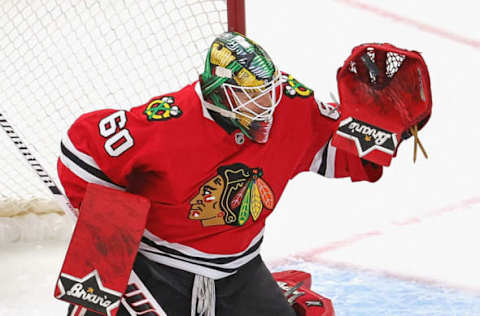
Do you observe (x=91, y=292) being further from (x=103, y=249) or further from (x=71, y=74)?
(x=71, y=74)

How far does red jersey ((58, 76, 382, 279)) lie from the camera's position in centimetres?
183

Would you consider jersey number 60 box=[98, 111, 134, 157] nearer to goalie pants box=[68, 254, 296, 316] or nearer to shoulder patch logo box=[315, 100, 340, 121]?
goalie pants box=[68, 254, 296, 316]

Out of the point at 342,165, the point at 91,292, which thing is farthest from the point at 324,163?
the point at 91,292

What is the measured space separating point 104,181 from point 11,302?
1.06 m

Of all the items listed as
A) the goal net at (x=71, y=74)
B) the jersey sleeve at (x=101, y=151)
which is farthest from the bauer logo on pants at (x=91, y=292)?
the goal net at (x=71, y=74)

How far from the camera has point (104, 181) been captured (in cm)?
185

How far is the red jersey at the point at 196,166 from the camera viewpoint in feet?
6.00

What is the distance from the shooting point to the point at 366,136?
77.1 inches

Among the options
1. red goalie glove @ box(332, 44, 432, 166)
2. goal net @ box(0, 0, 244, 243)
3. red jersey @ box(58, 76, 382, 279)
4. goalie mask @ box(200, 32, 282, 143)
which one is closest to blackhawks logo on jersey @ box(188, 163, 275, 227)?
red jersey @ box(58, 76, 382, 279)

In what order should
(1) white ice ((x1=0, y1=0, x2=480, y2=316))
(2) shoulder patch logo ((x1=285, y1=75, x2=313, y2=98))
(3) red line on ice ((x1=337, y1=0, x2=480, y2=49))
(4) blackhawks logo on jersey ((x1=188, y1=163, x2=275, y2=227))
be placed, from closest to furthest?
(4) blackhawks logo on jersey ((x1=188, y1=163, x2=275, y2=227))
(2) shoulder patch logo ((x1=285, y1=75, x2=313, y2=98))
(1) white ice ((x1=0, y1=0, x2=480, y2=316))
(3) red line on ice ((x1=337, y1=0, x2=480, y2=49))

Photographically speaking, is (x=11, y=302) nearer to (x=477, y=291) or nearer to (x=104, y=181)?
(x=104, y=181)

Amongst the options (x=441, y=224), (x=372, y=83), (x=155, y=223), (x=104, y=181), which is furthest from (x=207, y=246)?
(x=441, y=224)

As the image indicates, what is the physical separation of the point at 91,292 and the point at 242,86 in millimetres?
589

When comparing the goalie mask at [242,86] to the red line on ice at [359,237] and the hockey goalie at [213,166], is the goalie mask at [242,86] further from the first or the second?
the red line on ice at [359,237]
